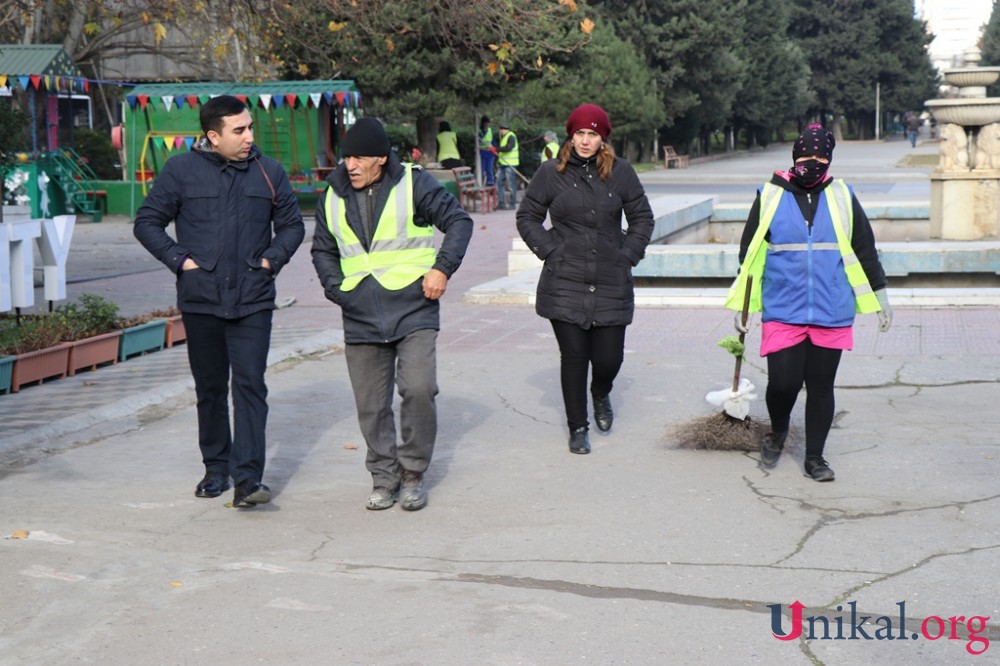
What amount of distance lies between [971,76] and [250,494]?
13.7 meters

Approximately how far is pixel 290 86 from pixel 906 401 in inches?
711

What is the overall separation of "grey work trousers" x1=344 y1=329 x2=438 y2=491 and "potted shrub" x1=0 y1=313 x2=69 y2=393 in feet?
11.5

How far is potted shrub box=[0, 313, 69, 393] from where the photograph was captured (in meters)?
8.56

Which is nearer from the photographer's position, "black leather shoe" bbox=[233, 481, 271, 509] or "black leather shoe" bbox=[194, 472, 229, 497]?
"black leather shoe" bbox=[233, 481, 271, 509]

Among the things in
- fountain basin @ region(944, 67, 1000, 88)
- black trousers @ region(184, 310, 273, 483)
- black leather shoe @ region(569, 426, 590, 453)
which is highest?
fountain basin @ region(944, 67, 1000, 88)

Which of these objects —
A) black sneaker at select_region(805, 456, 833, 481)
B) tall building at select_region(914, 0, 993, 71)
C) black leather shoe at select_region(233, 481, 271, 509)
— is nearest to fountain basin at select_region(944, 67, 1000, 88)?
black sneaker at select_region(805, 456, 833, 481)

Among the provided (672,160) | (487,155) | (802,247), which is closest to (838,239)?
(802,247)

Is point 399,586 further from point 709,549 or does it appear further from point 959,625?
point 959,625

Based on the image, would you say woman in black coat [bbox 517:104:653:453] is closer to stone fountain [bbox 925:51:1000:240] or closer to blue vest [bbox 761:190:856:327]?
blue vest [bbox 761:190:856:327]

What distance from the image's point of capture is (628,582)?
486 centimetres

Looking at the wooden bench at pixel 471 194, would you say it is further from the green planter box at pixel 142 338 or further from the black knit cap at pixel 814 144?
the black knit cap at pixel 814 144

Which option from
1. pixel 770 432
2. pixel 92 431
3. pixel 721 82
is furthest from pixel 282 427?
pixel 721 82

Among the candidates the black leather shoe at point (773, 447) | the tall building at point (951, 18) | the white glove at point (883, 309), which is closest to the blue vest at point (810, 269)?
the white glove at point (883, 309)

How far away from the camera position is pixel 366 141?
5.71 m
